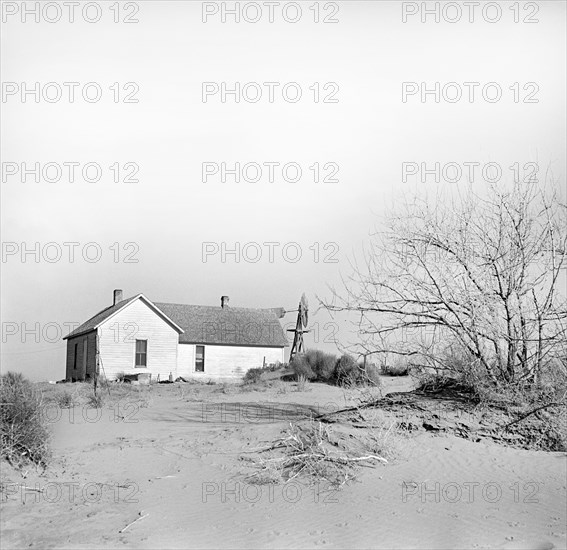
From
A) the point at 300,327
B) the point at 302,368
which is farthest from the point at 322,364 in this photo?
the point at 300,327

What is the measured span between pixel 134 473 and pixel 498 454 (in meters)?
4.87

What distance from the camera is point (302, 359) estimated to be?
95.5 feet

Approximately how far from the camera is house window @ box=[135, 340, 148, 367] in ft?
117

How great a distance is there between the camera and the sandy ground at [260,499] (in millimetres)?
7367

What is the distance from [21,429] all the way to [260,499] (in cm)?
358

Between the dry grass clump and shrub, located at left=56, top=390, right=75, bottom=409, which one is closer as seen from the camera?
the dry grass clump

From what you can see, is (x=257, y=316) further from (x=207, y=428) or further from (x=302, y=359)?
(x=207, y=428)

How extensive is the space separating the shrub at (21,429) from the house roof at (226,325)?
90.6 feet

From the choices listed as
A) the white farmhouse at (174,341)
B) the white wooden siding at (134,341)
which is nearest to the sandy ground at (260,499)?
the white farmhouse at (174,341)

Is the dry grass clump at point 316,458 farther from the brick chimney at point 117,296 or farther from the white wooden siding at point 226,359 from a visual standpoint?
the brick chimney at point 117,296

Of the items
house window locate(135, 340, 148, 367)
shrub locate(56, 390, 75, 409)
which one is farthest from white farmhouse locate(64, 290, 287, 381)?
shrub locate(56, 390, 75, 409)

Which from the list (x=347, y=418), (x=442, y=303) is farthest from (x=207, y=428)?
(x=442, y=303)

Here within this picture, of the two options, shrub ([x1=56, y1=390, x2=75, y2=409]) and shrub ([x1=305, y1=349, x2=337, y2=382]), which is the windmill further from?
shrub ([x1=56, y1=390, x2=75, y2=409])

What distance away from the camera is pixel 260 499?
8453mm
